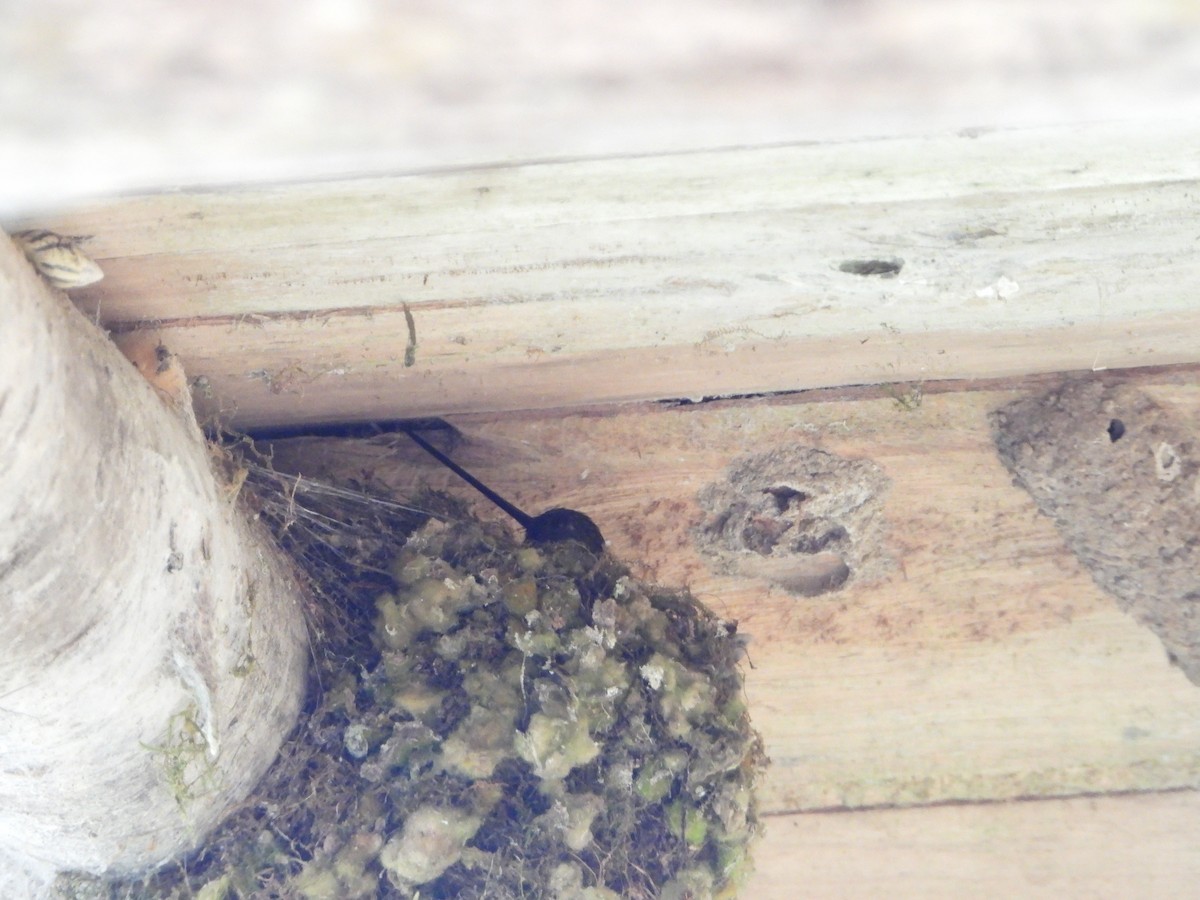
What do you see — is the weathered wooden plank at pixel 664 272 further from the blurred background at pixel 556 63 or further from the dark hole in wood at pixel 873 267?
the blurred background at pixel 556 63

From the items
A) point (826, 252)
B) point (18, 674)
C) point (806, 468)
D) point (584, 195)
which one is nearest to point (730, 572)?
point (806, 468)

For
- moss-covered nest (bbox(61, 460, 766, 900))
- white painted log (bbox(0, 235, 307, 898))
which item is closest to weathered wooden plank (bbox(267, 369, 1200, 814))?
moss-covered nest (bbox(61, 460, 766, 900))

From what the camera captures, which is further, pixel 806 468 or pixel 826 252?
pixel 806 468

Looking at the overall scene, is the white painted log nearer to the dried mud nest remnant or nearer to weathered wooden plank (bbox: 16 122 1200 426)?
weathered wooden plank (bbox: 16 122 1200 426)

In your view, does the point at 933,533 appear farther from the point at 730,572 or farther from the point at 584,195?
the point at 584,195

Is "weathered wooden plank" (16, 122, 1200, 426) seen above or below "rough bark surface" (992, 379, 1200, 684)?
above

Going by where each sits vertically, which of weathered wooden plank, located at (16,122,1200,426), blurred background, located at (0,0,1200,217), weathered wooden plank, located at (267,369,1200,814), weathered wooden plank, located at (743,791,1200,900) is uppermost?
blurred background, located at (0,0,1200,217)

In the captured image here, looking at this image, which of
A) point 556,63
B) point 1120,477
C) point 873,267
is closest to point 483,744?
point 873,267
